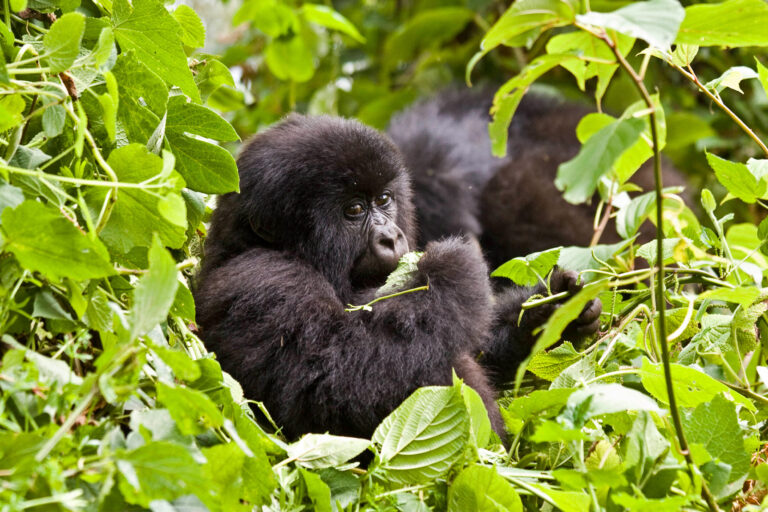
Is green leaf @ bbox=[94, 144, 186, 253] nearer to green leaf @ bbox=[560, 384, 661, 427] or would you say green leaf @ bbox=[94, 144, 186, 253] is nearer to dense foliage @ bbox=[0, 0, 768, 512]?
dense foliage @ bbox=[0, 0, 768, 512]

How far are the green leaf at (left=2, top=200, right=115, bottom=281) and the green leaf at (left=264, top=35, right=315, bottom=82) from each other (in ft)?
7.79

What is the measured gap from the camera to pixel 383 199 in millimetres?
1941

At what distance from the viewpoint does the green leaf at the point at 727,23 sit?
94cm

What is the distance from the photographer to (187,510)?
85 centimetres

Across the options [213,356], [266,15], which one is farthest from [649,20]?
[266,15]

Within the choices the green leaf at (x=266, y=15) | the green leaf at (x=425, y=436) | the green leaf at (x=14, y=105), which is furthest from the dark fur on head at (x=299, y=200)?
the green leaf at (x=266, y=15)

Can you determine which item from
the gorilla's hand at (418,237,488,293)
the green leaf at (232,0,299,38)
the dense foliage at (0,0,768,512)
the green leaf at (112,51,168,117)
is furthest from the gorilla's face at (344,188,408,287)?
the green leaf at (232,0,299,38)

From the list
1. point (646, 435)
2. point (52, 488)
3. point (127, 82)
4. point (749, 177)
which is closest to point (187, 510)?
point (52, 488)

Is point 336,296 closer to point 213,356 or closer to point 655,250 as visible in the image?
point 213,356

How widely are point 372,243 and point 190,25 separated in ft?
2.00

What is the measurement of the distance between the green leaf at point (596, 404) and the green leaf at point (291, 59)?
2.48m

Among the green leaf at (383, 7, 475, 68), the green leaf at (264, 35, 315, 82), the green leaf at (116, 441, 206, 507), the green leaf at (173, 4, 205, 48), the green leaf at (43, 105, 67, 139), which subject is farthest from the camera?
the green leaf at (383, 7, 475, 68)

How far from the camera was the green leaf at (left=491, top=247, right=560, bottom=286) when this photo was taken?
138 centimetres

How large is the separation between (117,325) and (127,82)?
50 centimetres
